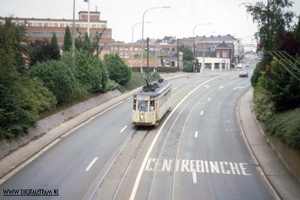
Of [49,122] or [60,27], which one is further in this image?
[60,27]

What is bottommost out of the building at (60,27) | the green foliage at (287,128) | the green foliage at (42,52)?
the green foliage at (287,128)

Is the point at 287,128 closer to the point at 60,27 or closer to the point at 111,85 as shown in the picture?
the point at 111,85

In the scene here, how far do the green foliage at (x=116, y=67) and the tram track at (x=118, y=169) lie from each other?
72.5 ft

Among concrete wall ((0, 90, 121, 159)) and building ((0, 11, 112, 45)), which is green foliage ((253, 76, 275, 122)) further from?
building ((0, 11, 112, 45))

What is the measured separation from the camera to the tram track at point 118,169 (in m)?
15.7

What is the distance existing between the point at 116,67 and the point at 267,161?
30.2 metres

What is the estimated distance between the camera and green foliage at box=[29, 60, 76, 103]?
30922mm

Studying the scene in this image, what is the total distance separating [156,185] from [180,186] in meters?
0.98

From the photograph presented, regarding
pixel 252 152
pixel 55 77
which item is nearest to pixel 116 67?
pixel 55 77

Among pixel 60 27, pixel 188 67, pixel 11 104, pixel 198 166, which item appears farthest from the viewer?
pixel 188 67

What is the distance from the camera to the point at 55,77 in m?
31.1

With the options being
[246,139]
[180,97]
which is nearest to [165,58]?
[180,97]

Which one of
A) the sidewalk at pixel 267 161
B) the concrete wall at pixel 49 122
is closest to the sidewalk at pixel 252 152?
the sidewalk at pixel 267 161

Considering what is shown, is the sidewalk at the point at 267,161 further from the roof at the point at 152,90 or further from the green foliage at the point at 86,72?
the green foliage at the point at 86,72
